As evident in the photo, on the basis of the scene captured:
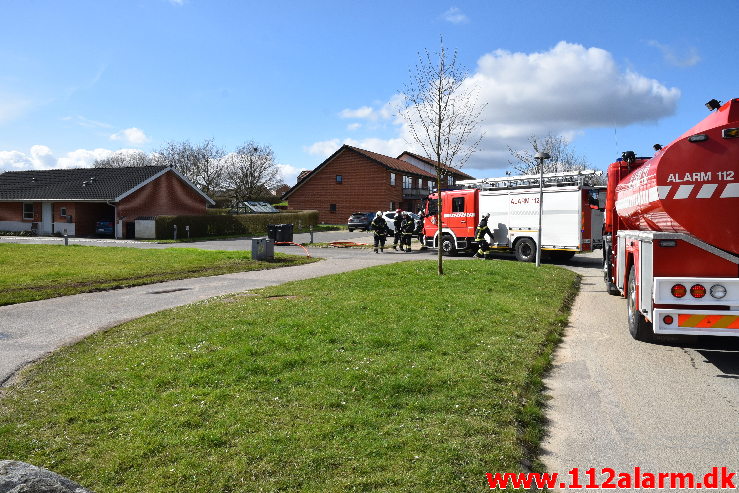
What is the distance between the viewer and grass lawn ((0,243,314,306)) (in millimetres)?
12953

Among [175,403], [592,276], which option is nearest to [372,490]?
[175,403]

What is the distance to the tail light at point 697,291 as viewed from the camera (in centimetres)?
619

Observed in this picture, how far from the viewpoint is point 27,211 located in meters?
39.3

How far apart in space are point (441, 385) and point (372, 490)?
208cm

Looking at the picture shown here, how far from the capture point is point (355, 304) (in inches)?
376

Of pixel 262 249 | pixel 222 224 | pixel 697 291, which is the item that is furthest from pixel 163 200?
pixel 697 291

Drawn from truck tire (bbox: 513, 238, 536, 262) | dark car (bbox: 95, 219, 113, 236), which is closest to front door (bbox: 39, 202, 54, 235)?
dark car (bbox: 95, 219, 113, 236)

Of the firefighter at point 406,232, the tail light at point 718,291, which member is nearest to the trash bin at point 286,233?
the firefighter at point 406,232

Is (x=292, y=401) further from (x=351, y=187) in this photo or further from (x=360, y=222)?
(x=351, y=187)

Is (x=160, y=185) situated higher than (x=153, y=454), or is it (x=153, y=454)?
(x=160, y=185)

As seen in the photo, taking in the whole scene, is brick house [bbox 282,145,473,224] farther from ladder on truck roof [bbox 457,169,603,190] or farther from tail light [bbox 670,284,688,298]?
tail light [bbox 670,284,688,298]

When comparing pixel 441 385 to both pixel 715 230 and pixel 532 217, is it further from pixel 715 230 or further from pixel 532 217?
pixel 532 217

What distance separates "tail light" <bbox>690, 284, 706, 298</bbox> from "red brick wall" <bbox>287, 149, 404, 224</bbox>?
4651 cm

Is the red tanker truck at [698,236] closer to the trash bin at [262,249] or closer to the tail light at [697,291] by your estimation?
the tail light at [697,291]
